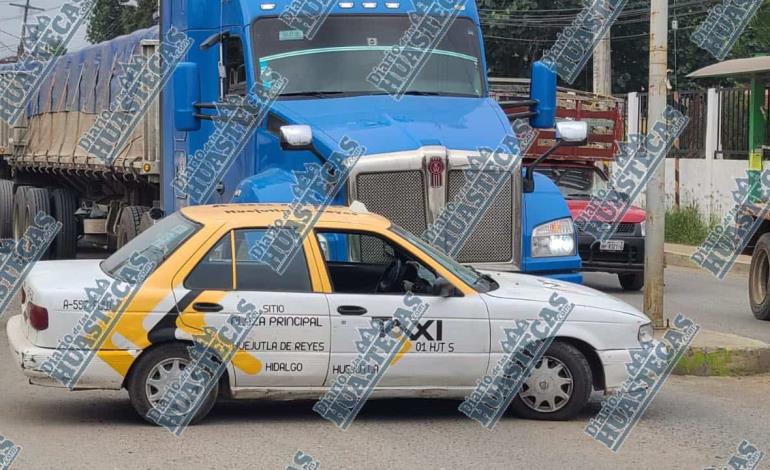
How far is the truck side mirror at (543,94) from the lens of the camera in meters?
12.4

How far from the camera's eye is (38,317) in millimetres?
8422

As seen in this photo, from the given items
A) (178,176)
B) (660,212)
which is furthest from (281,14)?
(660,212)

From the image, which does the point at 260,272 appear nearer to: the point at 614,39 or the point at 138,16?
the point at 614,39

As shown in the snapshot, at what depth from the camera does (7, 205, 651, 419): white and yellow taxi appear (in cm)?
841

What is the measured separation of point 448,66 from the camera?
12.5 m

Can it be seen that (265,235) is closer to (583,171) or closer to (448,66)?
(448,66)

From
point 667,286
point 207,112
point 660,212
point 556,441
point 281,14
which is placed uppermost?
point 281,14

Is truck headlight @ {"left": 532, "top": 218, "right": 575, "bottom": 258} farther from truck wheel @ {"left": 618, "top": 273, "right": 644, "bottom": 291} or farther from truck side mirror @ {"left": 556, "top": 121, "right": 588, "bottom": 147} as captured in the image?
truck wheel @ {"left": 618, "top": 273, "right": 644, "bottom": 291}

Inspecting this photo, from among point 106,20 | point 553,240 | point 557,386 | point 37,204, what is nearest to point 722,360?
point 553,240

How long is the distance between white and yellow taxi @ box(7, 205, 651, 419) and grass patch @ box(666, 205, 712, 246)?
17724 millimetres

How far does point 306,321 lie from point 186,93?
12.6 feet

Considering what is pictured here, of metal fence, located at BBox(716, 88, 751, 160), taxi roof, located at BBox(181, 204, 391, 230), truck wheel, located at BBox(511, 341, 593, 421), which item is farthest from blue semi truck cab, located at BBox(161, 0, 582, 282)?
metal fence, located at BBox(716, 88, 751, 160)

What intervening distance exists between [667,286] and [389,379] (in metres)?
11.1

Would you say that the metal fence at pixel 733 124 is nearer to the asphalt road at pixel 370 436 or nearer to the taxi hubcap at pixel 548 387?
the asphalt road at pixel 370 436
